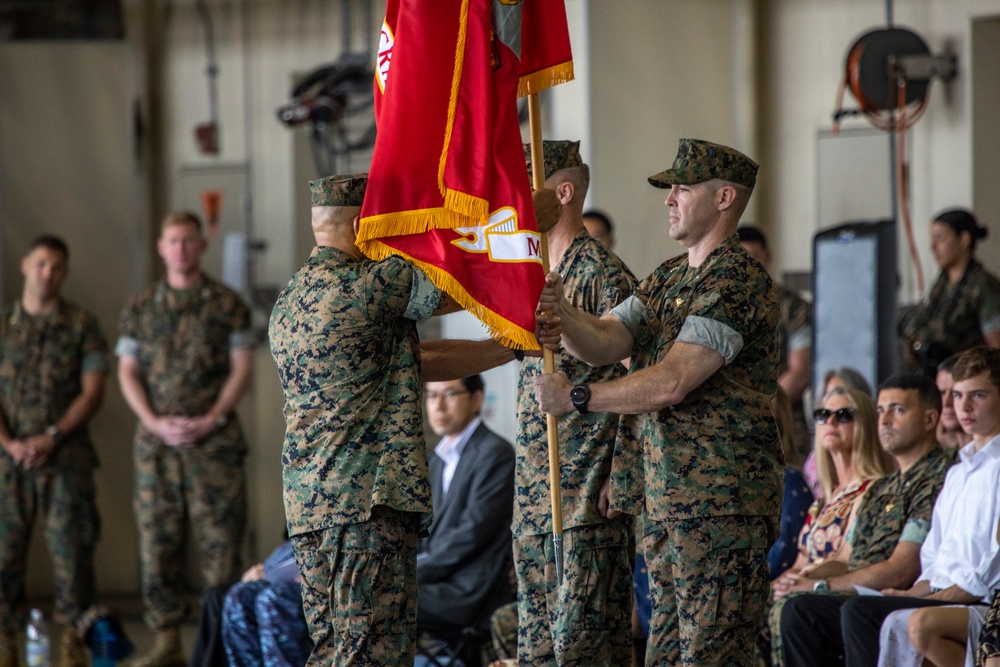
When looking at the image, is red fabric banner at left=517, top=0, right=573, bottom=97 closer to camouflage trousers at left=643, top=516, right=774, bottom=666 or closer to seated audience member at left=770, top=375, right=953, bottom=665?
camouflage trousers at left=643, top=516, right=774, bottom=666

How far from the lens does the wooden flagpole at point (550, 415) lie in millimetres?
3365

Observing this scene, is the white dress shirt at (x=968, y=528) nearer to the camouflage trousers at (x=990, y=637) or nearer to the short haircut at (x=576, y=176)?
the camouflage trousers at (x=990, y=637)

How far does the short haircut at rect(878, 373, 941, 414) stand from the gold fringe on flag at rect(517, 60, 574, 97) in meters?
1.52

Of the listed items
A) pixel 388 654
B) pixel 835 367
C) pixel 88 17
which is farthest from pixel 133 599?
pixel 388 654

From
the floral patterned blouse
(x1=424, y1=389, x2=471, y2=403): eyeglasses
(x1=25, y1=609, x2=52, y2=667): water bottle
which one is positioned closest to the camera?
the floral patterned blouse

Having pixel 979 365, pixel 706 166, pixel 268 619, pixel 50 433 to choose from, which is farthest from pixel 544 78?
pixel 50 433

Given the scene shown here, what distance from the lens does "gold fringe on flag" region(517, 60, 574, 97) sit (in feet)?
11.6

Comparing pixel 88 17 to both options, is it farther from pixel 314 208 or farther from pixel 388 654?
pixel 388 654

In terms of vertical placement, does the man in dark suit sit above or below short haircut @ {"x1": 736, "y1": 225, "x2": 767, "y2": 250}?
below

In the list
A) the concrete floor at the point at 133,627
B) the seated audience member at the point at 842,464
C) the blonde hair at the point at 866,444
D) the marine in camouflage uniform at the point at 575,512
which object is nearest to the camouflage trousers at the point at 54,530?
the concrete floor at the point at 133,627

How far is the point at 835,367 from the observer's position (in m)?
5.48

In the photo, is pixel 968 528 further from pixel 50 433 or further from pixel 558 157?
pixel 50 433

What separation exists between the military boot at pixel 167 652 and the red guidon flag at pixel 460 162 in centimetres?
297

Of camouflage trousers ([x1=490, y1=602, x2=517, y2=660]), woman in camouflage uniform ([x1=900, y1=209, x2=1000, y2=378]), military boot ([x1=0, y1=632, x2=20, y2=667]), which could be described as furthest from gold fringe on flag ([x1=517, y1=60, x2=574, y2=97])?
military boot ([x1=0, y1=632, x2=20, y2=667])
